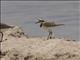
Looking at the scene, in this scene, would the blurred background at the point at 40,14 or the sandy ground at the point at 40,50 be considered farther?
the blurred background at the point at 40,14

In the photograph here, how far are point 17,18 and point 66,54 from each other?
9049mm

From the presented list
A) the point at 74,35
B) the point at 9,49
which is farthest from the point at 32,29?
the point at 9,49

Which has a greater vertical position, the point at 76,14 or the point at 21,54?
the point at 21,54

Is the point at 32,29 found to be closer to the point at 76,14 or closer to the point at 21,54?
the point at 76,14

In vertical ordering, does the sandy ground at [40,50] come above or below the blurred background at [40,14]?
above

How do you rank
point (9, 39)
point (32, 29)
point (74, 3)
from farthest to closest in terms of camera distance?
point (74, 3) < point (32, 29) < point (9, 39)

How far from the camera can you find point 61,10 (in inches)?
569

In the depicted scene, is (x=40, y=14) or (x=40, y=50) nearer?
(x=40, y=50)

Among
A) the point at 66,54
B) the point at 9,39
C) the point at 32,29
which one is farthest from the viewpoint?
the point at 32,29

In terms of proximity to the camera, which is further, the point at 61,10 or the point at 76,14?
the point at 61,10

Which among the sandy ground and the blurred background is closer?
the sandy ground

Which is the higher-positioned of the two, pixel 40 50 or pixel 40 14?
pixel 40 50

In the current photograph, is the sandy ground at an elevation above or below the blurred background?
above

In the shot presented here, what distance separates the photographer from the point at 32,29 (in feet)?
35.6
